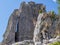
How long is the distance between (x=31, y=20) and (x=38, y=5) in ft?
22.2

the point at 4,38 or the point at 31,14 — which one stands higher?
the point at 31,14

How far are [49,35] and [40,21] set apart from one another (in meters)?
10.9

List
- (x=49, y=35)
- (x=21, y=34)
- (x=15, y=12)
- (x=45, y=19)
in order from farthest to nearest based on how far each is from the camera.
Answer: (x=15, y=12) < (x=21, y=34) < (x=45, y=19) < (x=49, y=35)

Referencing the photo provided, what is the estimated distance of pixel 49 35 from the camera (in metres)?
67.8

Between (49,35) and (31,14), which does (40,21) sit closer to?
(49,35)

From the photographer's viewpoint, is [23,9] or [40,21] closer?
[40,21]

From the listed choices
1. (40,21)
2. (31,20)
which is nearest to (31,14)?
(31,20)

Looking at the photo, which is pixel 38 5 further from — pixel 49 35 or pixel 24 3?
pixel 49 35

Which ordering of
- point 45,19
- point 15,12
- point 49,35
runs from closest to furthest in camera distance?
point 49,35, point 45,19, point 15,12

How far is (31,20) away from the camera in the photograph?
320 feet

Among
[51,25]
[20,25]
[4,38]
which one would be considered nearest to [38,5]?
→ [20,25]

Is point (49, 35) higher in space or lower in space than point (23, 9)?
lower

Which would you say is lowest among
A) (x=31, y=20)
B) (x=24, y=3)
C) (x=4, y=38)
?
(x=4, y=38)

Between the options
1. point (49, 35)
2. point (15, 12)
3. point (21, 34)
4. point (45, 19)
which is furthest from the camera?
point (15, 12)
